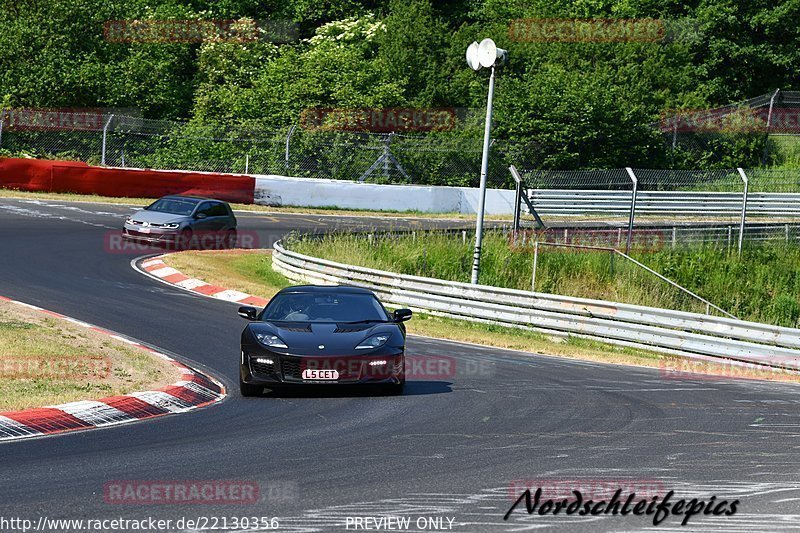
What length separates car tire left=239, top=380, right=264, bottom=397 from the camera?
12098 mm

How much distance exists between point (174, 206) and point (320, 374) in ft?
58.7

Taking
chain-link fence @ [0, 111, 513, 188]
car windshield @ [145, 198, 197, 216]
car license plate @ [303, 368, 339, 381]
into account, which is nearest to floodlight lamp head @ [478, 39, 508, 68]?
car license plate @ [303, 368, 339, 381]

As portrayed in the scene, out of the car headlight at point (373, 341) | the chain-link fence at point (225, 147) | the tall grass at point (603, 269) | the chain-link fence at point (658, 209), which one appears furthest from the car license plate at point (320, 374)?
the chain-link fence at point (225, 147)

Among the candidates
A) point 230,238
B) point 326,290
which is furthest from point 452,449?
point 230,238

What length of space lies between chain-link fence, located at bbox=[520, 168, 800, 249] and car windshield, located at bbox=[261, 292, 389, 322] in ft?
42.1

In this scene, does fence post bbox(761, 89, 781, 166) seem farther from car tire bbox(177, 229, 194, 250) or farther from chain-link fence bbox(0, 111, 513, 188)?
car tire bbox(177, 229, 194, 250)

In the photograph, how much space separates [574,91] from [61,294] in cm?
2982

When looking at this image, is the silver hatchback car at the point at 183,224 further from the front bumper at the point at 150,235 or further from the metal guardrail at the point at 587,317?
the metal guardrail at the point at 587,317

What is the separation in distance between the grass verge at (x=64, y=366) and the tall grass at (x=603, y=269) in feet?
34.4

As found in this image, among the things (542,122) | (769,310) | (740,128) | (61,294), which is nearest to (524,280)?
(769,310)

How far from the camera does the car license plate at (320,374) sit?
11.9 m

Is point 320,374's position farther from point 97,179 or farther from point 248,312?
point 97,179

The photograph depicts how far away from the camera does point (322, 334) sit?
40.2 feet

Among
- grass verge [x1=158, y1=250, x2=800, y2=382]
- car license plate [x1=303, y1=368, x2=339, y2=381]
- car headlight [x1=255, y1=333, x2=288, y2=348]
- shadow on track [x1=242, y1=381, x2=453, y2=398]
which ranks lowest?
grass verge [x1=158, y1=250, x2=800, y2=382]
